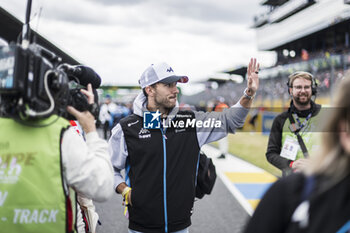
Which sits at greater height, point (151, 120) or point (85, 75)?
point (85, 75)

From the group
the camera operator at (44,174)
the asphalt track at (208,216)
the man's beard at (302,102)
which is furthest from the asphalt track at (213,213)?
the camera operator at (44,174)

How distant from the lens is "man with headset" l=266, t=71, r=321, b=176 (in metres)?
3.50

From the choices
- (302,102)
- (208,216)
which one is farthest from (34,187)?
(208,216)

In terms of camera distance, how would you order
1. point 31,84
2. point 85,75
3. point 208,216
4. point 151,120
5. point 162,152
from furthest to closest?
point 208,216 → point 151,120 → point 162,152 → point 85,75 → point 31,84

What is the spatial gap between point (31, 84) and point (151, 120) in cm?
133

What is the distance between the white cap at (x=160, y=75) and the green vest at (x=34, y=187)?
1379 mm

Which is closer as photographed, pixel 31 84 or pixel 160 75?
pixel 31 84

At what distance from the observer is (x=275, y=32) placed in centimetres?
4859

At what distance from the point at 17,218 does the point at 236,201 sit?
5.35 m

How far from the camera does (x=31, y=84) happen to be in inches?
68.3

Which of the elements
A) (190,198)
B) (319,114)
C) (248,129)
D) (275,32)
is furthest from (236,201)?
(275,32)

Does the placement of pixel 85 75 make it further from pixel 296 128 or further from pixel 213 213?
pixel 213 213

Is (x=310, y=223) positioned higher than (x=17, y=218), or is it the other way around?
(x=310, y=223)

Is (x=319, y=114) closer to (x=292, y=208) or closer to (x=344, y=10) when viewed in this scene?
(x=292, y=208)
